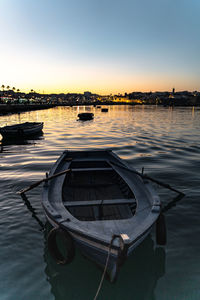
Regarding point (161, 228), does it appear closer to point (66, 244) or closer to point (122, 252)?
point (122, 252)

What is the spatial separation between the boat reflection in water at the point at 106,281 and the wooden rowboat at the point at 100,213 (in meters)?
0.76

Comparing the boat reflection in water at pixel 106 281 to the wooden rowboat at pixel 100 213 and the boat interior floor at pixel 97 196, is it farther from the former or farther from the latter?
the boat interior floor at pixel 97 196

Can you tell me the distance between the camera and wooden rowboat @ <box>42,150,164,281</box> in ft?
15.8

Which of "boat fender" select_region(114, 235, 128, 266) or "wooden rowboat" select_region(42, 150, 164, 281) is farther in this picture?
"wooden rowboat" select_region(42, 150, 164, 281)

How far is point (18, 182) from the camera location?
44.4 ft

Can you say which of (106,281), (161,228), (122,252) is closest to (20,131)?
(106,281)

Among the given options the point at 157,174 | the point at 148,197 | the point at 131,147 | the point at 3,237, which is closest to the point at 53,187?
the point at 3,237

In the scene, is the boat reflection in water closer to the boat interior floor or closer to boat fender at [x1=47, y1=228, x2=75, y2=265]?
boat fender at [x1=47, y1=228, x2=75, y2=265]

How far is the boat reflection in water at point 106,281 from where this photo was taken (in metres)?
5.54

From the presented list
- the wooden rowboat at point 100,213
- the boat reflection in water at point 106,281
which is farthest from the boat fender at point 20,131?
the boat reflection in water at point 106,281

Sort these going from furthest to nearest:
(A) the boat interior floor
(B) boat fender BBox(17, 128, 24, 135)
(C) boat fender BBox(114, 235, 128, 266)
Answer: (B) boat fender BBox(17, 128, 24, 135)
(A) the boat interior floor
(C) boat fender BBox(114, 235, 128, 266)

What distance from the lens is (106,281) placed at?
5859mm

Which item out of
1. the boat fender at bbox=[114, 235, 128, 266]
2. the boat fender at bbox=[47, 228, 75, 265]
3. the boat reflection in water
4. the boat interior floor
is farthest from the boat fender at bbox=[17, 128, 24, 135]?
the boat fender at bbox=[114, 235, 128, 266]

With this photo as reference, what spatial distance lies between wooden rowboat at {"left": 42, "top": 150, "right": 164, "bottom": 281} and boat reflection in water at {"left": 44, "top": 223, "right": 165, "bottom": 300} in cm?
76
